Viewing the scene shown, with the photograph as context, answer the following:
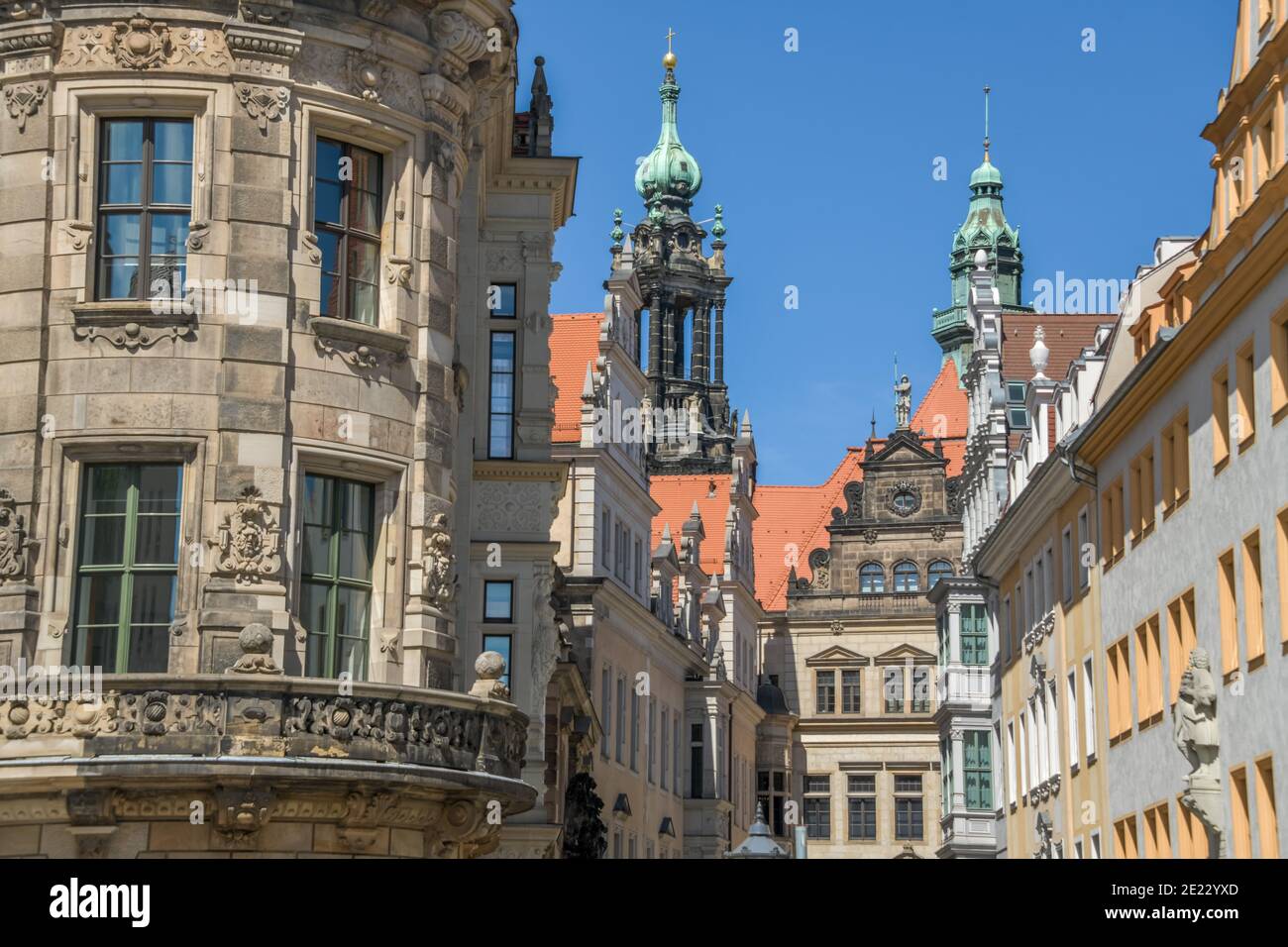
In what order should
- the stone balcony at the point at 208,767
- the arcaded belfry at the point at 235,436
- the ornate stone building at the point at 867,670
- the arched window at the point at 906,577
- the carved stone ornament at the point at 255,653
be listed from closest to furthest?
1. the stone balcony at the point at 208,767
2. the arcaded belfry at the point at 235,436
3. the carved stone ornament at the point at 255,653
4. the ornate stone building at the point at 867,670
5. the arched window at the point at 906,577

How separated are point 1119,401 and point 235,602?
17.5 metres

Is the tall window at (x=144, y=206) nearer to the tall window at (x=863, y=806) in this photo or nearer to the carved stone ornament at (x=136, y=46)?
the carved stone ornament at (x=136, y=46)

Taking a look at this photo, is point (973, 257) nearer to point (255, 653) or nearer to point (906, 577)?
point (906, 577)

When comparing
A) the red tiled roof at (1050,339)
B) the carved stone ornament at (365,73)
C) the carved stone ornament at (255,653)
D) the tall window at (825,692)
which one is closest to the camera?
the carved stone ornament at (255,653)

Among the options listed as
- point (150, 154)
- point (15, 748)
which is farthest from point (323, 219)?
point (15, 748)

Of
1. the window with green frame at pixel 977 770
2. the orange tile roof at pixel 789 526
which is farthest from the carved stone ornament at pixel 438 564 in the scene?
the orange tile roof at pixel 789 526

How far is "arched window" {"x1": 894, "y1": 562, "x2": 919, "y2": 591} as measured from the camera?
80750 mm

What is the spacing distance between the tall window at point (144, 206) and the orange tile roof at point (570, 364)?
3352 cm

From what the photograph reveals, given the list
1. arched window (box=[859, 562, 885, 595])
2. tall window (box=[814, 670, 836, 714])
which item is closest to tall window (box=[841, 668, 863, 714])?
tall window (box=[814, 670, 836, 714])

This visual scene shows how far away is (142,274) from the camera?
2214 cm

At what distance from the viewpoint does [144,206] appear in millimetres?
22234

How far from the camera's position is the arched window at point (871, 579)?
8138 centimetres

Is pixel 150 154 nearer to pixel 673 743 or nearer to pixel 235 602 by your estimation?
pixel 235 602

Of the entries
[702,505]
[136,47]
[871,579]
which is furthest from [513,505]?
[702,505]
